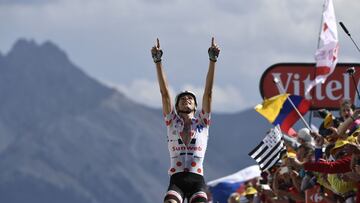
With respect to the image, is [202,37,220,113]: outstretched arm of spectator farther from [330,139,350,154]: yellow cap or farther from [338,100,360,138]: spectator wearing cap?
[338,100,360,138]: spectator wearing cap

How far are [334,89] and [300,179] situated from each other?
13.9 meters

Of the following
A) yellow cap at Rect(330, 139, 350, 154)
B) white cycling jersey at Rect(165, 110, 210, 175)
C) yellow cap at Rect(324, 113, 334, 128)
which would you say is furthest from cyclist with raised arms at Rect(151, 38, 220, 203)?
yellow cap at Rect(324, 113, 334, 128)

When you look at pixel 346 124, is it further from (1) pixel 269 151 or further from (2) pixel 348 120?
(1) pixel 269 151

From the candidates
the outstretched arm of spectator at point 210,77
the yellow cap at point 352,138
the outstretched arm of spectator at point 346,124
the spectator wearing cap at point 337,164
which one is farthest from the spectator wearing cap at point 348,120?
the outstretched arm of spectator at point 210,77

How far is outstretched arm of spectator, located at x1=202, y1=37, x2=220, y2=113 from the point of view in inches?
766

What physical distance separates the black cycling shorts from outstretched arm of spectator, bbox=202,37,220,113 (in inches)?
41.2

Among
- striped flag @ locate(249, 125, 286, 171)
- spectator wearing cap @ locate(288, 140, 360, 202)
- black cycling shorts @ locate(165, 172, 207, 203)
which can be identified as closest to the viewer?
black cycling shorts @ locate(165, 172, 207, 203)

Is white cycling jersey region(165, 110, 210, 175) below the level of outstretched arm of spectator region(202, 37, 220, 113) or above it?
below

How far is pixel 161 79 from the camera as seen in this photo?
19.6 meters

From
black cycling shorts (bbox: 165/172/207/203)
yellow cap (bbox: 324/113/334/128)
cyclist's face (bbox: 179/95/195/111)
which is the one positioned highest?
yellow cap (bbox: 324/113/334/128)

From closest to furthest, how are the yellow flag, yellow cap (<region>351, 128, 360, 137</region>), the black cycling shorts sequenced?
1. the black cycling shorts
2. yellow cap (<region>351, 128, 360, 137</region>)
3. the yellow flag

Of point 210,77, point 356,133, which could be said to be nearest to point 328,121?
point 356,133

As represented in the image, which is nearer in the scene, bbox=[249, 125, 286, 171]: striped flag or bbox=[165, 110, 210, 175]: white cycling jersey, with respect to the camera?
bbox=[165, 110, 210, 175]: white cycling jersey

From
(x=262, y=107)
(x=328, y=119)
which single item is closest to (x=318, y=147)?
(x=328, y=119)
